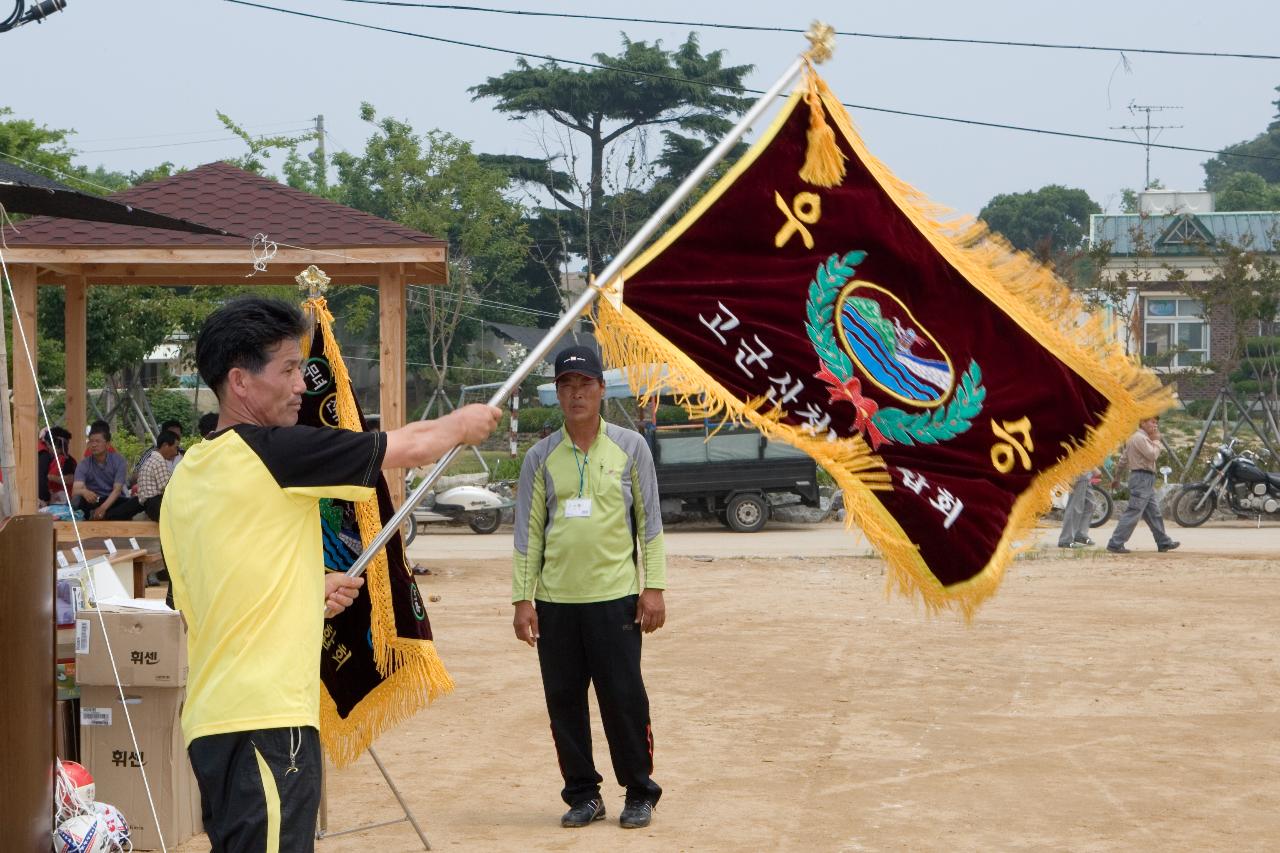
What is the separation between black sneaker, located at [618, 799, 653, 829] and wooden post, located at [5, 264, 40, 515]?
6.99 metres

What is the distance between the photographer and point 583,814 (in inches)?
238

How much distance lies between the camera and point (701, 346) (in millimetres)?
4691

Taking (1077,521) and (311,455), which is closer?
(311,455)

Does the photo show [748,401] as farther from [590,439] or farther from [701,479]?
[701,479]

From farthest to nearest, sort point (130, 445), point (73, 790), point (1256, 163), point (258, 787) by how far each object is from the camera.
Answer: point (1256, 163), point (130, 445), point (73, 790), point (258, 787)

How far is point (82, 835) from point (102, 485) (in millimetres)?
10869

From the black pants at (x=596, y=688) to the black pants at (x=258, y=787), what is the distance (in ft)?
8.87

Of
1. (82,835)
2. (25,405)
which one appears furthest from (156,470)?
(82,835)

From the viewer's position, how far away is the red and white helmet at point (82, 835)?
5.14 metres

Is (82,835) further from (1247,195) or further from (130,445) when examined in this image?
(1247,195)

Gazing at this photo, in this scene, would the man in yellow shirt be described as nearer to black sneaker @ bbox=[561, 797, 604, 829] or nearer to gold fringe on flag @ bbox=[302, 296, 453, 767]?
gold fringe on flag @ bbox=[302, 296, 453, 767]

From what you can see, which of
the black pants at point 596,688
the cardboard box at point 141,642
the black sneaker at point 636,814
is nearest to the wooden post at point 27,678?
the cardboard box at point 141,642

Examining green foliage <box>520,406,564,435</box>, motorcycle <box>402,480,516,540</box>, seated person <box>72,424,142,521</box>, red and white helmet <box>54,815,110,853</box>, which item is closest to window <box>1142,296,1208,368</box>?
green foliage <box>520,406,564,435</box>

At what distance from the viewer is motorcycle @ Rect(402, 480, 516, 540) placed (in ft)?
67.9
